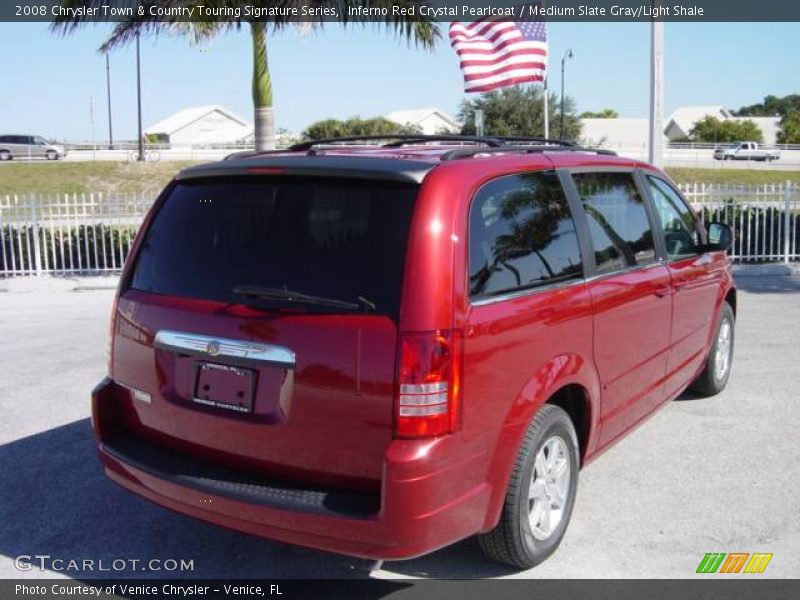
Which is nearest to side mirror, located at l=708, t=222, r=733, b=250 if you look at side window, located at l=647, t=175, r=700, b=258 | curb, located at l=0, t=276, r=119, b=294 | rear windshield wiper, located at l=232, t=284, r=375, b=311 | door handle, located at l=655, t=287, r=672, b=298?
side window, located at l=647, t=175, r=700, b=258

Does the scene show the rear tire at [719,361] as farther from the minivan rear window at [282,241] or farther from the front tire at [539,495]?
the minivan rear window at [282,241]

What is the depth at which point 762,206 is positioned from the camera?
45.0ft

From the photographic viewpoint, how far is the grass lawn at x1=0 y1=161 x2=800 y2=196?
3316 centimetres

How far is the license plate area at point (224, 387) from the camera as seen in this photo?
319cm

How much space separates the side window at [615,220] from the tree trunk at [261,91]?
31.2ft

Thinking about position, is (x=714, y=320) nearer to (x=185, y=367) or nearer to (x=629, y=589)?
(x=629, y=589)

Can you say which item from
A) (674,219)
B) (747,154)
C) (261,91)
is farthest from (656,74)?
(747,154)

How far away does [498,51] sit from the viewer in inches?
575

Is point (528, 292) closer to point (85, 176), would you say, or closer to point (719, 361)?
point (719, 361)

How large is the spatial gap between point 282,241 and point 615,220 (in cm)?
191

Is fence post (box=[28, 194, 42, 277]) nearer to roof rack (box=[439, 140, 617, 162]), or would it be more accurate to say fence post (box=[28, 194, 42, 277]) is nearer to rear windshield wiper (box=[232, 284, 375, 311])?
roof rack (box=[439, 140, 617, 162])

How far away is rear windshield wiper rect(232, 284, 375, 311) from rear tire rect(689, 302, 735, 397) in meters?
3.62

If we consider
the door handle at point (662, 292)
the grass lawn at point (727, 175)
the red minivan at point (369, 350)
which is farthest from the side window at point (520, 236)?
the grass lawn at point (727, 175)

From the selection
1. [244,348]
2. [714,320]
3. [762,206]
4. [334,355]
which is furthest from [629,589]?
[762,206]
